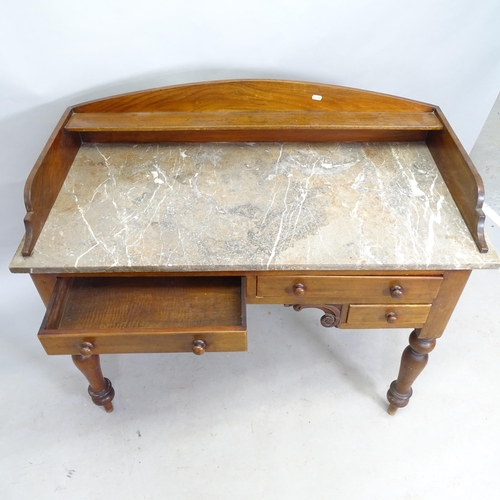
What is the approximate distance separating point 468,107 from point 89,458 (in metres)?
1.67

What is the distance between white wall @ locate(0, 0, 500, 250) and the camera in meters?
1.25

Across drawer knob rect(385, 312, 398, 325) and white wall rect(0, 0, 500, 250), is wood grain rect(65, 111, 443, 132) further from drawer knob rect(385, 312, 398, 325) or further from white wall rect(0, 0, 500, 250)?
drawer knob rect(385, 312, 398, 325)


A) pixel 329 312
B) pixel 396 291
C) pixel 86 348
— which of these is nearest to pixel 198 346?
pixel 86 348

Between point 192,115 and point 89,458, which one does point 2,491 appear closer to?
point 89,458

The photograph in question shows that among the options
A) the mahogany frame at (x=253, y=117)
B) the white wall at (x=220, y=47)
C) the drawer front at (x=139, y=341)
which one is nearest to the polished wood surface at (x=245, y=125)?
the mahogany frame at (x=253, y=117)

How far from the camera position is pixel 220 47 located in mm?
1326

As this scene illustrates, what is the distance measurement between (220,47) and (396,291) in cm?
85

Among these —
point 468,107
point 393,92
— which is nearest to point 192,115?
point 393,92

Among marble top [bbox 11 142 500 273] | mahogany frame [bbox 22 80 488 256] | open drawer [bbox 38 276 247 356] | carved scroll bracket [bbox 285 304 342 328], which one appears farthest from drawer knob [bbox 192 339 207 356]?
mahogany frame [bbox 22 80 488 256]

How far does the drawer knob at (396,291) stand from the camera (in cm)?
106

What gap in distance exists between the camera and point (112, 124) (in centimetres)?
127

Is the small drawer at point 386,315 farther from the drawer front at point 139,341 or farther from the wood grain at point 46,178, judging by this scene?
the wood grain at point 46,178

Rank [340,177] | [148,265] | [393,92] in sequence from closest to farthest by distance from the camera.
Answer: [148,265]
[340,177]
[393,92]

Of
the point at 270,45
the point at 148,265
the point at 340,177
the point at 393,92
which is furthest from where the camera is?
the point at 393,92
